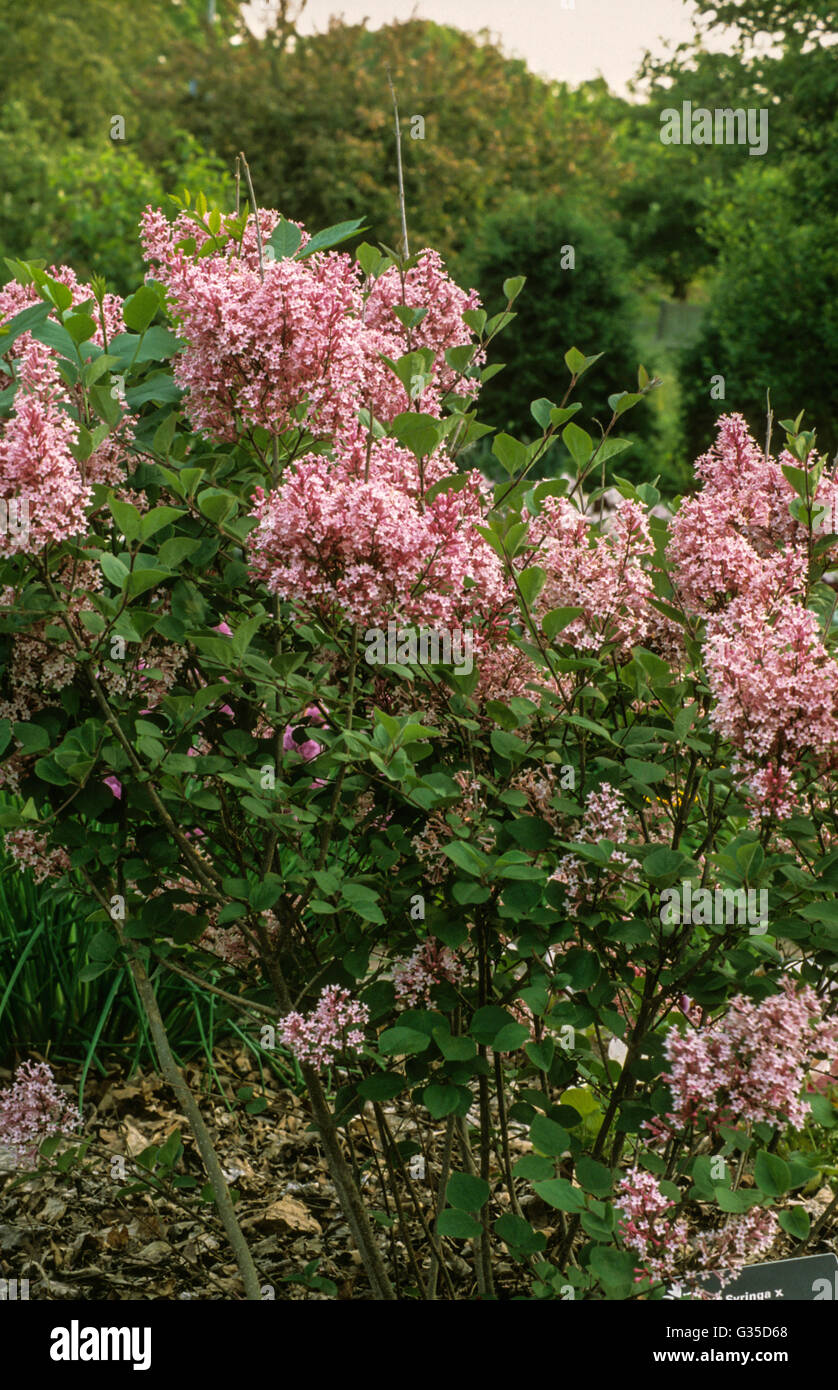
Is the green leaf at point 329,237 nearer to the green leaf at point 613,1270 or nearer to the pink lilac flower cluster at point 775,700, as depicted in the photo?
the pink lilac flower cluster at point 775,700

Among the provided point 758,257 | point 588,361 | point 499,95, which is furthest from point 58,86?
point 588,361

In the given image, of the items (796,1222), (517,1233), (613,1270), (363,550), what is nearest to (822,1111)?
(796,1222)

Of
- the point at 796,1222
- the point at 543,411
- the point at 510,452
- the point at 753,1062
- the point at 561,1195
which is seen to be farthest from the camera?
the point at 543,411

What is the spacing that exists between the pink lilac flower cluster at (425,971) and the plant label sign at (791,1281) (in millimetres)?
780

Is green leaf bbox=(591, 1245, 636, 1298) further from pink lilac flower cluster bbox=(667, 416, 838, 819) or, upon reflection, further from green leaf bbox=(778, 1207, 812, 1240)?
pink lilac flower cluster bbox=(667, 416, 838, 819)

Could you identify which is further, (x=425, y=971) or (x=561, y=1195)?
(x=425, y=971)

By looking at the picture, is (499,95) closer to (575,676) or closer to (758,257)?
(758,257)

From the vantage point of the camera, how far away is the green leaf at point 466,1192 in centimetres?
196

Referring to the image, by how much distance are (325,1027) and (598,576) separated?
807mm

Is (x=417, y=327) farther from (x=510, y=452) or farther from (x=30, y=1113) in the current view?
(x=30, y=1113)

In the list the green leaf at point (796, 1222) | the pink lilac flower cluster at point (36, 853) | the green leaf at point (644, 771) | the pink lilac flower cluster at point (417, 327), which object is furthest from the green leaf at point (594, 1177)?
the pink lilac flower cluster at point (417, 327)

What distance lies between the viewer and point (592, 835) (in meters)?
1.91
